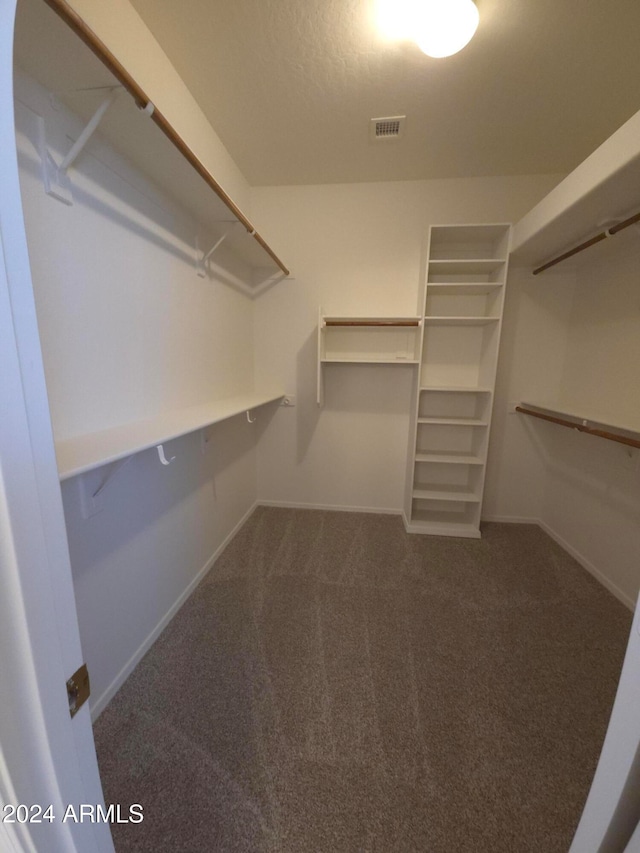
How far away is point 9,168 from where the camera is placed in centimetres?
34

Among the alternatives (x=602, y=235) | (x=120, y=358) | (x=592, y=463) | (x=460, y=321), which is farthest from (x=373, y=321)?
(x=592, y=463)

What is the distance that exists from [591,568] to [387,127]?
3144mm

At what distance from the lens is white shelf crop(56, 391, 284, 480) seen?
0.83m

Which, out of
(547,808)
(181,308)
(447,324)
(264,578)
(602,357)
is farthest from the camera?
(447,324)

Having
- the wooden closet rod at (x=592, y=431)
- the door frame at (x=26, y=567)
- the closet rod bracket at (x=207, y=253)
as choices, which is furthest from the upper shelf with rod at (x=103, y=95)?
the wooden closet rod at (x=592, y=431)

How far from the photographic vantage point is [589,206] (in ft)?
5.28

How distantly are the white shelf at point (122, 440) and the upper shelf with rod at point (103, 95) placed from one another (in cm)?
96

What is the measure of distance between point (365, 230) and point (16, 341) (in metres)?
2.76

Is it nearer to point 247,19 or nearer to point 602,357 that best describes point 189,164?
point 247,19

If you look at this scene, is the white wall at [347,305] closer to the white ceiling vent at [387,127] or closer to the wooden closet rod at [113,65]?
the white ceiling vent at [387,127]

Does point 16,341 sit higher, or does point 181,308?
point 181,308

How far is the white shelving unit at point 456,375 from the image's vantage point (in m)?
2.31

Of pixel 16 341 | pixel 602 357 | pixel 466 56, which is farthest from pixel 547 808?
pixel 466 56

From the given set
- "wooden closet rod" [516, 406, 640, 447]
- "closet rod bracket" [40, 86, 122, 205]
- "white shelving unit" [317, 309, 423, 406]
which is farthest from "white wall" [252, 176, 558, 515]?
"closet rod bracket" [40, 86, 122, 205]
